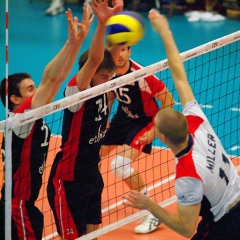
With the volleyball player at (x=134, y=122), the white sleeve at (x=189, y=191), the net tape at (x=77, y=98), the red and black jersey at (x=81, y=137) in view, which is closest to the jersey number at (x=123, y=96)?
the volleyball player at (x=134, y=122)

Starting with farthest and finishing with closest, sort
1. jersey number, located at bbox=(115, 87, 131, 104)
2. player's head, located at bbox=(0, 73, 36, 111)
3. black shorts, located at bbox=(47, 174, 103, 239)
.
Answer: jersey number, located at bbox=(115, 87, 131, 104) < black shorts, located at bbox=(47, 174, 103, 239) < player's head, located at bbox=(0, 73, 36, 111)

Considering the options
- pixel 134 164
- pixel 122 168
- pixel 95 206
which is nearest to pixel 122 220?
pixel 95 206

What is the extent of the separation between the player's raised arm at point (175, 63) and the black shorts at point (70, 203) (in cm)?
120

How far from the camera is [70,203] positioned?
15.9 feet

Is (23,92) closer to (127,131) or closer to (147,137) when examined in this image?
(147,137)

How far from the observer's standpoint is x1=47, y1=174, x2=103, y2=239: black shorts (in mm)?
4848

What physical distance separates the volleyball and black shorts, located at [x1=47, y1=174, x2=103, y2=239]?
1191 millimetres

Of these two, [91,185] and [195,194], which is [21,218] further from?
[195,194]

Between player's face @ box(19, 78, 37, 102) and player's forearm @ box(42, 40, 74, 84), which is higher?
player's forearm @ box(42, 40, 74, 84)

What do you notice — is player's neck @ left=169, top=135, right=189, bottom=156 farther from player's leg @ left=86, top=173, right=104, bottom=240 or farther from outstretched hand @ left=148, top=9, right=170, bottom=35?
player's leg @ left=86, top=173, right=104, bottom=240

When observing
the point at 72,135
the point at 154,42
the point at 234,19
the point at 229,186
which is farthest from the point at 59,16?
the point at 229,186

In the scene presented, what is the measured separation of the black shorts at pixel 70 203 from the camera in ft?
15.9

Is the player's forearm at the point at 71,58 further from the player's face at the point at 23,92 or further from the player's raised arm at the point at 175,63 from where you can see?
the player's raised arm at the point at 175,63

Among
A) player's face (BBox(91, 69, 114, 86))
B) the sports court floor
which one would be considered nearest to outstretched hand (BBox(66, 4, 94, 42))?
player's face (BBox(91, 69, 114, 86))
